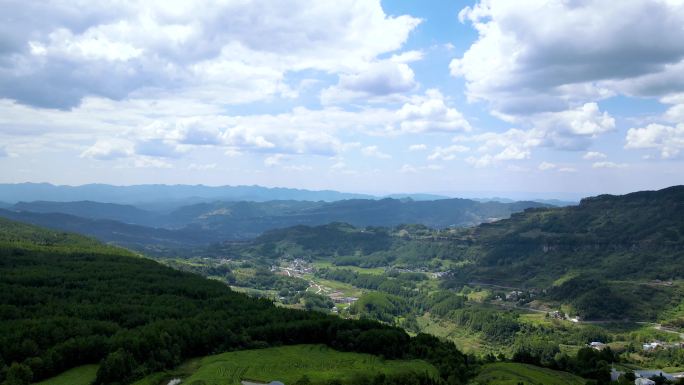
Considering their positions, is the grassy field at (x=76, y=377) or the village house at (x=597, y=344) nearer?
the grassy field at (x=76, y=377)

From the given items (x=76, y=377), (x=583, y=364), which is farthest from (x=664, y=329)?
(x=76, y=377)

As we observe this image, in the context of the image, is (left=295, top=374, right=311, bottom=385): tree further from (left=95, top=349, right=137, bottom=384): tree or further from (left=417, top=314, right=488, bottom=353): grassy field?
(left=417, top=314, right=488, bottom=353): grassy field

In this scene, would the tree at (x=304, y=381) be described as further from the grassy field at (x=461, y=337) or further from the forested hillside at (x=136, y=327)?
the grassy field at (x=461, y=337)

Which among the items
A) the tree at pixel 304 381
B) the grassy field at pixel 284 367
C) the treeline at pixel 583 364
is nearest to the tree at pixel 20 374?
the grassy field at pixel 284 367

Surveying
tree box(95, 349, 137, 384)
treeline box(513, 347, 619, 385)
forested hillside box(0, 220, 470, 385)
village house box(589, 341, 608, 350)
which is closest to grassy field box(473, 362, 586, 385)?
forested hillside box(0, 220, 470, 385)

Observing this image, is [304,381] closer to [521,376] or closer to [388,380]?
[388,380]

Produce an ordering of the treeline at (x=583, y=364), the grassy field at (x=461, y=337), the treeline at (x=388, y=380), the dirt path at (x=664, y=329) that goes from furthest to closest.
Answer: the grassy field at (x=461, y=337) → the dirt path at (x=664, y=329) → the treeline at (x=583, y=364) → the treeline at (x=388, y=380)

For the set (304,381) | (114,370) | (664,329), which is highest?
(304,381)
